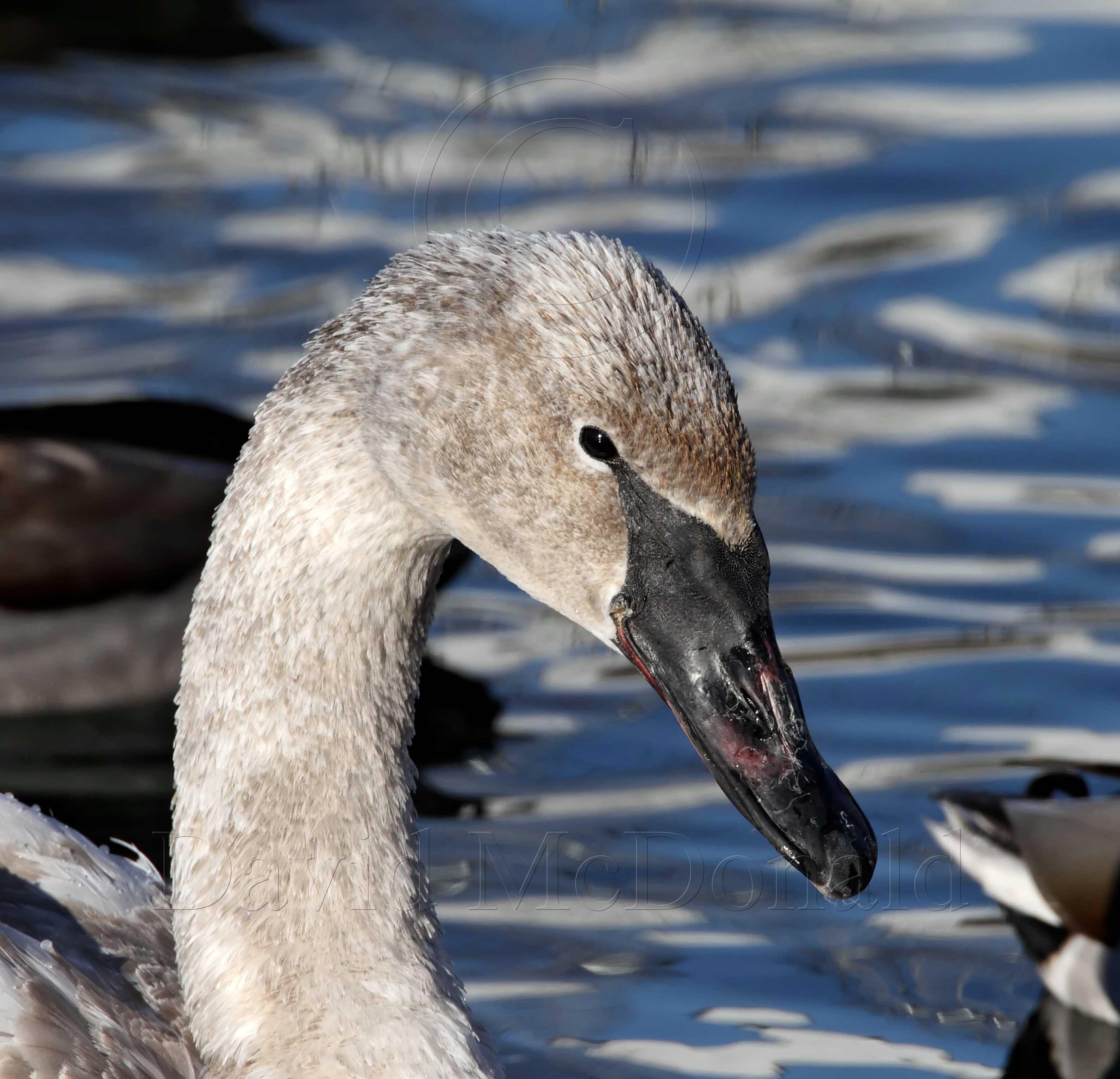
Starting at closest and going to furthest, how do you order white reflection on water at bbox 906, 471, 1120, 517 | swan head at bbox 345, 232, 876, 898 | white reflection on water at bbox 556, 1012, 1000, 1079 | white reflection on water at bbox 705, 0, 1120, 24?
swan head at bbox 345, 232, 876, 898 < white reflection on water at bbox 556, 1012, 1000, 1079 < white reflection on water at bbox 906, 471, 1120, 517 < white reflection on water at bbox 705, 0, 1120, 24

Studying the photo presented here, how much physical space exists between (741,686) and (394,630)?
0.72m

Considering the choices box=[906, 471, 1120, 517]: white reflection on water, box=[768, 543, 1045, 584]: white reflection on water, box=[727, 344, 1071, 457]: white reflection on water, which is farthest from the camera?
box=[727, 344, 1071, 457]: white reflection on water

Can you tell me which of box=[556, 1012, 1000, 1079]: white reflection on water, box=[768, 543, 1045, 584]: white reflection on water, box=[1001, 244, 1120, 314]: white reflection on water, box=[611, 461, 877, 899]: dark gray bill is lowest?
box=[556, 1012, 1000, 1079]: white reflection on water

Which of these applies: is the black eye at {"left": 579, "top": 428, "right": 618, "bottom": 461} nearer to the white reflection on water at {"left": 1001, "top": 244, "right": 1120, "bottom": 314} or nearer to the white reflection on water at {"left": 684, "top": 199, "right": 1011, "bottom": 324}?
the white reflection on water at {"left": 684, "top": 199, "right": 1011, "bottom": 324}

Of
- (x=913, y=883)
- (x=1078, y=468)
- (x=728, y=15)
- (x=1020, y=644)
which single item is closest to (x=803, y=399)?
(x=1078, y=468)

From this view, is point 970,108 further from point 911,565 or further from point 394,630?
point 394,630

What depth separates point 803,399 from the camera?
9.13 m

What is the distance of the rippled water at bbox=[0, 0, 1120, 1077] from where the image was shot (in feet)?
19.6

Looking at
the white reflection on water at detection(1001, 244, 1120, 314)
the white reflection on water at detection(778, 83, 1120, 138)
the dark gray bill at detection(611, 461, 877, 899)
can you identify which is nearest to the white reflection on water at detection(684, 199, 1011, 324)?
the white reflection on water at detection(1001, 244, 1120, 314)

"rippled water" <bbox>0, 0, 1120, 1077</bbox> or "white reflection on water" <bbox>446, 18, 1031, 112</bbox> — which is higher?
"white reflection on water" <bbox>446, 18, 1031, 112</bbox>

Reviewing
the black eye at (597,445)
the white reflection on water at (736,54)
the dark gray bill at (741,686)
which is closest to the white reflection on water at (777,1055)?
the dark gray bill at (741,686)

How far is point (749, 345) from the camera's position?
957 centimetres

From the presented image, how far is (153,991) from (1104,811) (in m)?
2.57

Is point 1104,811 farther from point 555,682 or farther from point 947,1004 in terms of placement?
point 555,682
